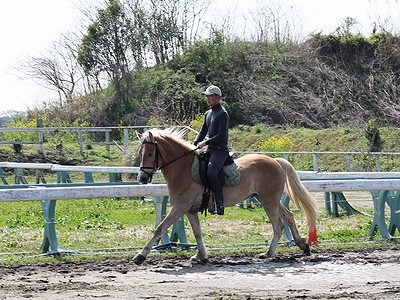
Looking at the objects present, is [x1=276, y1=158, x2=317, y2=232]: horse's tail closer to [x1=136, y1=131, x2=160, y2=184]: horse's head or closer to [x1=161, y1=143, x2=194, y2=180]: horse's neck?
[x1=161, y1=143, x2=194, y2=180]: horse's neck

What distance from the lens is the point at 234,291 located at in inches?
430

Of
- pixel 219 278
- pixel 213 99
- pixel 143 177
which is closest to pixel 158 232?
pixel 143 177

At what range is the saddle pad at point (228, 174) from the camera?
1391cm

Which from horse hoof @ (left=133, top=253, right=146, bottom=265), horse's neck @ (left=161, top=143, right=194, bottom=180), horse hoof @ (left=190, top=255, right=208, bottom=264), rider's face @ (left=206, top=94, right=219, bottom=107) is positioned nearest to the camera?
horse hoof @ (left=133, top=253, right=146, bottom=265)

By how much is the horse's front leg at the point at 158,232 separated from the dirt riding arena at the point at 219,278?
0.42ft

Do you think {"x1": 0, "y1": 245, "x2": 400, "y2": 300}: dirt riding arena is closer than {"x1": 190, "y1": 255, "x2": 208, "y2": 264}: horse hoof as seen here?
Yes

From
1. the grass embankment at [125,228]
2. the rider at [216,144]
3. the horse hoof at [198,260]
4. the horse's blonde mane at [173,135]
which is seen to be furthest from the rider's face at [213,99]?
the grass embankment at [125,228]

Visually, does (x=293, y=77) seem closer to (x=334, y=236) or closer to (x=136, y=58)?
(x=136, y=58)

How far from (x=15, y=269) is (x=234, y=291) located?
3.50 metres

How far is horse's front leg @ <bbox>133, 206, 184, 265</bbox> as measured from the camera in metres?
13.1

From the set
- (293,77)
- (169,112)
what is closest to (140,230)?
(169,112)

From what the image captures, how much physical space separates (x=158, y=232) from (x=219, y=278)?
1.69m

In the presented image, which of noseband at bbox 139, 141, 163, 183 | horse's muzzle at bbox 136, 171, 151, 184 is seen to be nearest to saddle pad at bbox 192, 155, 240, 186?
noseband at bbox 139, 141, 163, 183

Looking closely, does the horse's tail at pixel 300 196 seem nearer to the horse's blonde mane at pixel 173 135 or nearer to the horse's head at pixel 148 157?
the horse's blonde mane at pixel 173 135
